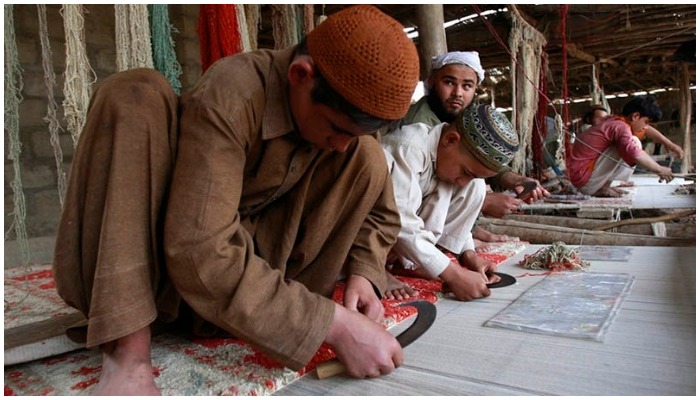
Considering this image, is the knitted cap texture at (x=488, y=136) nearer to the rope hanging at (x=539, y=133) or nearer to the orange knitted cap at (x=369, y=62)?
the orange knitted cap at (x=369, y=62)

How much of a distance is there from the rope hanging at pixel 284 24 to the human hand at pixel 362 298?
179cm

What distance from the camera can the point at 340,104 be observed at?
0.98m

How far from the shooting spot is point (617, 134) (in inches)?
196

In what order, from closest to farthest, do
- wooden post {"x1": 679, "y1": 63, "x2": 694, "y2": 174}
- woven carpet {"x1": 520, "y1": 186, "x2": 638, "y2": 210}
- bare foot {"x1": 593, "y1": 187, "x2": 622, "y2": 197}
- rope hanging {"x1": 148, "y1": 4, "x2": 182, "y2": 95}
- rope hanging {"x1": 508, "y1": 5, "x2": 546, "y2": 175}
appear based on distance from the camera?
1. rope hanging {"x1": 148, "y1": 4, "x2": 182, "y2": 95}
2. woven carpet {"x1": 520, "y1": 186, "x2": 638, "y2": 210}
3. rope hanging {"x1": 508, "y1": 5, "x2": 546, "y2": 175}
4. bare foot {"x1": 593, "y1": 187, "x2": 622, "y2": 197}
5. wooden post {"x1": 679, "y1": 63, "x2": 694, "y2": 174}

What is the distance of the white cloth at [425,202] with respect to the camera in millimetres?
1639

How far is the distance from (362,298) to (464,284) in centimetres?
50

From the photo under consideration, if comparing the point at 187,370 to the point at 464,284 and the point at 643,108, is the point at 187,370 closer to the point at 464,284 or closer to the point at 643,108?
the point at 464,284

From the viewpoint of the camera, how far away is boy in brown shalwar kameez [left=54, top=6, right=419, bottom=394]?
3.06ft

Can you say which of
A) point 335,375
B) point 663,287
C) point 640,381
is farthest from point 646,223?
point 335,375

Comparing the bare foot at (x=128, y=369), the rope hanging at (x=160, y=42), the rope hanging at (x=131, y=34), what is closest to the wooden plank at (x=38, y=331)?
the bare foot at (x=128, y=369)

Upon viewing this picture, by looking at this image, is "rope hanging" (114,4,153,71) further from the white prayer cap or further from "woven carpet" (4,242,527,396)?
the white prayer cap

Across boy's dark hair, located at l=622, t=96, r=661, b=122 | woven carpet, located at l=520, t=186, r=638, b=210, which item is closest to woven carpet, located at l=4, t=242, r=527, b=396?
woven carpet, located at l=520, t=186, r=638, b=210

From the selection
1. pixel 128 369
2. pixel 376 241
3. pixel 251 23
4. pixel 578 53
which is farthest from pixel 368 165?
pixel 578 53

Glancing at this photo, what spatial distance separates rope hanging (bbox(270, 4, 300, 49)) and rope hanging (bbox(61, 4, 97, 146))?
1.02 m
